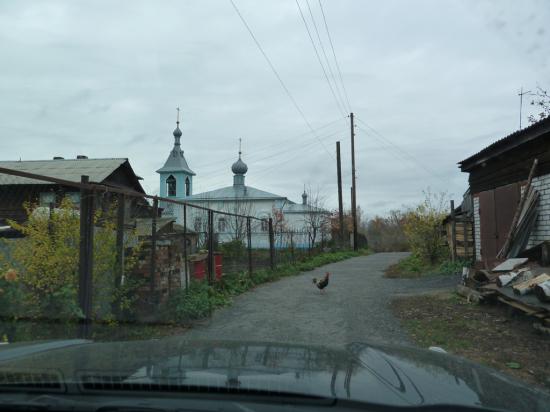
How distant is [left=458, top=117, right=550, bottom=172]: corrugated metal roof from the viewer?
33.7 ft

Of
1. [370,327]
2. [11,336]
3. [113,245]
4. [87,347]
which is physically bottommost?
[370,327]

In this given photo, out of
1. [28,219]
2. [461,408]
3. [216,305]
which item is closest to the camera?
[461,408]

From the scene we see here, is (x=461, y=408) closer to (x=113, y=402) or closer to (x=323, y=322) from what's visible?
(x=113, y=402)

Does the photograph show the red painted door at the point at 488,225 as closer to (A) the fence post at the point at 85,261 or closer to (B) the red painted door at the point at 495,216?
(B) the red painted door at the point at 495,216

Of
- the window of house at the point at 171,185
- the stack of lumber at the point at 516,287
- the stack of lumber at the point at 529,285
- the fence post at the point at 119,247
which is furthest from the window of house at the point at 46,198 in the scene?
the window of house at the point at 171,185

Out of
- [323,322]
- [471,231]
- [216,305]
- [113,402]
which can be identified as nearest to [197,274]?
[216,305]

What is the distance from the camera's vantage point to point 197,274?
9.22 m

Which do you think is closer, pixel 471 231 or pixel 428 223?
pixel 471 231

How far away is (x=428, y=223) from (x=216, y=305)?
10.8m

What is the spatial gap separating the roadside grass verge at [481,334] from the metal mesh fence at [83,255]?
4.00 metres

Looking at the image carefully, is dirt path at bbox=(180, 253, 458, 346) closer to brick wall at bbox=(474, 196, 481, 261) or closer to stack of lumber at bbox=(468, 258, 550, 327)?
stack of lumber at bbox=(468, 258, 550, 327)

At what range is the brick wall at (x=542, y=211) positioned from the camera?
10.2 m

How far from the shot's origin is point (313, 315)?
331 inches

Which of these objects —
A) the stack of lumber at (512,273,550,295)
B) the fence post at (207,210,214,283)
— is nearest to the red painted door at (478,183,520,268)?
the stack of lumber at (512,273,550,295)
